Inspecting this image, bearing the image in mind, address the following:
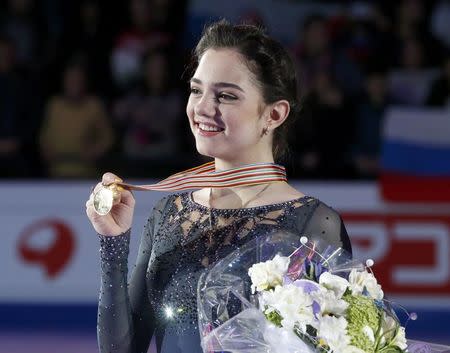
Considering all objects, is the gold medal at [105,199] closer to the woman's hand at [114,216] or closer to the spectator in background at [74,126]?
the woman's hand at [114,216]

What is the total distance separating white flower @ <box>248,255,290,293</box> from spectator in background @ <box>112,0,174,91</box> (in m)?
5.59

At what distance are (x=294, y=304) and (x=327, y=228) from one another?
51cm

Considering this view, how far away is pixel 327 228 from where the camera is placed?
8.13ft

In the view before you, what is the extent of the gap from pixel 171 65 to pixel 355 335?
565cm

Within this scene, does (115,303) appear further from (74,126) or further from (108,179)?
(74,126)

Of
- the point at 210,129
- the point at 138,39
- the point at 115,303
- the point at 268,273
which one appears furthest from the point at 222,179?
the point at 138,39

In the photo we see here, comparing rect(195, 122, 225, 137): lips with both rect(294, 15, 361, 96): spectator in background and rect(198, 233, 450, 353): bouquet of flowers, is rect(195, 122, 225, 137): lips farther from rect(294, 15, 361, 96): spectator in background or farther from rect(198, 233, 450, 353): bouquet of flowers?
rect(294, 15, 361, 96): spectator in background

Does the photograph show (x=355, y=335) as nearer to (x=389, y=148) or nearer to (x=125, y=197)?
(x=125, y=197)

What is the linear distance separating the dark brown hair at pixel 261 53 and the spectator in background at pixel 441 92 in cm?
528

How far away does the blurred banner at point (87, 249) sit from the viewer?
691cm

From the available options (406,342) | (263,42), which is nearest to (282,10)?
(263,42)

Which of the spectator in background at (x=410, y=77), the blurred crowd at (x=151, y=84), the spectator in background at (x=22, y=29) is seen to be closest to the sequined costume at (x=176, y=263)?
the blurred crowd at (x=151, y=84)

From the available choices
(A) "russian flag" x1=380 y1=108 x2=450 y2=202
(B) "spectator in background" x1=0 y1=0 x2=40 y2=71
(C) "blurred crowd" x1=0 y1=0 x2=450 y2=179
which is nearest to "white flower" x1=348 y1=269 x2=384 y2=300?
(C) "blurred crowd" x1=0 y1=0 x2=450 y2=179

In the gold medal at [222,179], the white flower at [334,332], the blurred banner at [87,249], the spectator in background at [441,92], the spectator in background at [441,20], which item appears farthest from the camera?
the spectator in background at [441,20]
